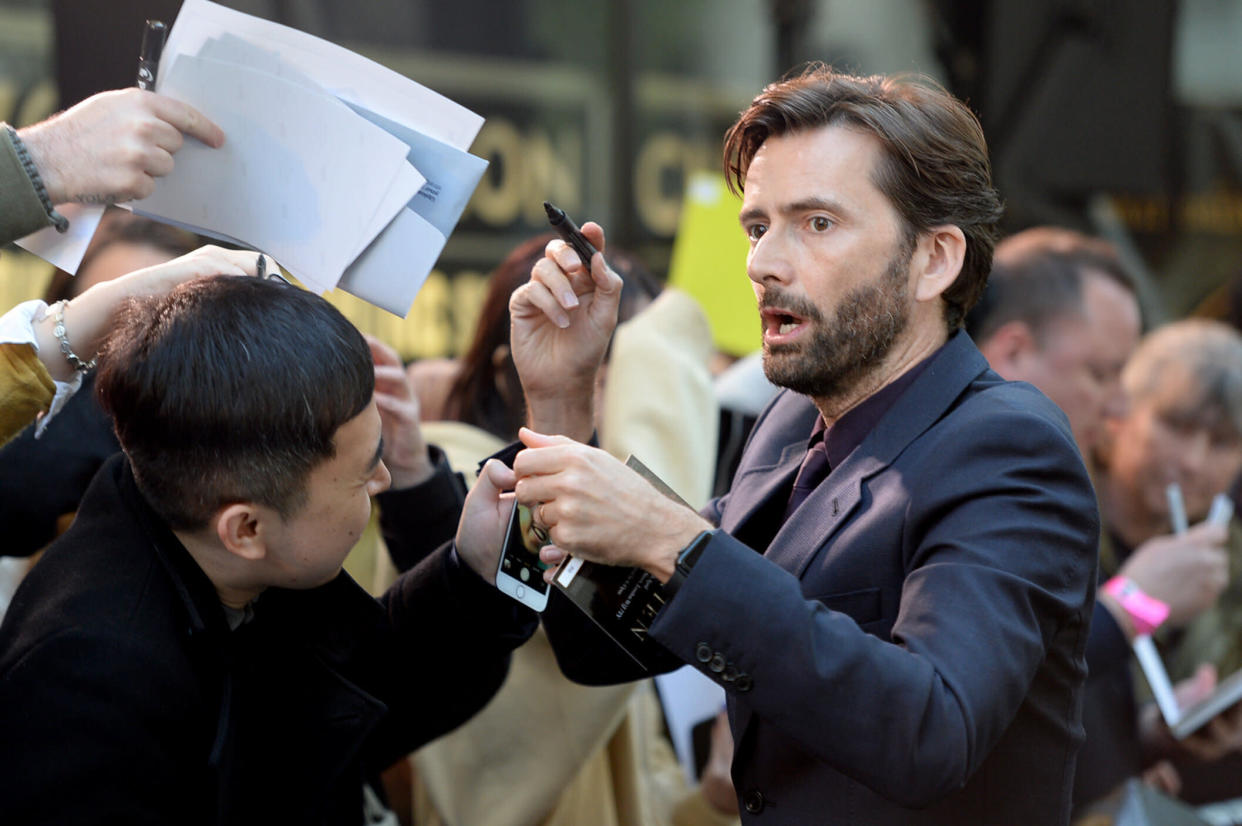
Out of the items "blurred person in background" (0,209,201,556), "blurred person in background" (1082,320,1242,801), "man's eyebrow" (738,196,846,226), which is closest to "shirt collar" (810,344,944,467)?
"man's eyebrow" (738,196,846,226)

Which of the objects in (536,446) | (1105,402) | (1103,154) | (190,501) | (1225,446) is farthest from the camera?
(1103,154)

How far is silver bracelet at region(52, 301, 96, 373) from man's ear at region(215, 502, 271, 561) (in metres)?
0.30

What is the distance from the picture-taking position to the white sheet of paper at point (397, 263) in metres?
1.77

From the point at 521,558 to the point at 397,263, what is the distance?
47 centimetres

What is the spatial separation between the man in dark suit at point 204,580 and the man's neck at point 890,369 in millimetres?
570

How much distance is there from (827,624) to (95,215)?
1.14 metres

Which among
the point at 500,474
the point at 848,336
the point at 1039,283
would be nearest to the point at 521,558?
the point at 500,474

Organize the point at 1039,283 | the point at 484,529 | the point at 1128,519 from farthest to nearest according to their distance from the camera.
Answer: the point at 1128,519
the point at 1039,283
the point at 484,529

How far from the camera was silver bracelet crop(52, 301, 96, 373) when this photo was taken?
5.64 ft

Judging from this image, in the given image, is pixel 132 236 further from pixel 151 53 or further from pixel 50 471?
pixel 151 53

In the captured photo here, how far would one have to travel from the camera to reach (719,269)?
3793 millimetres

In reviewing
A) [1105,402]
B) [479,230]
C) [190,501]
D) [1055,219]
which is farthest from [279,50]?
[1055,219]

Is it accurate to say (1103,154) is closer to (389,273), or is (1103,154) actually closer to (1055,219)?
(1055,219)

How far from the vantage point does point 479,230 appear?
4609 mm
